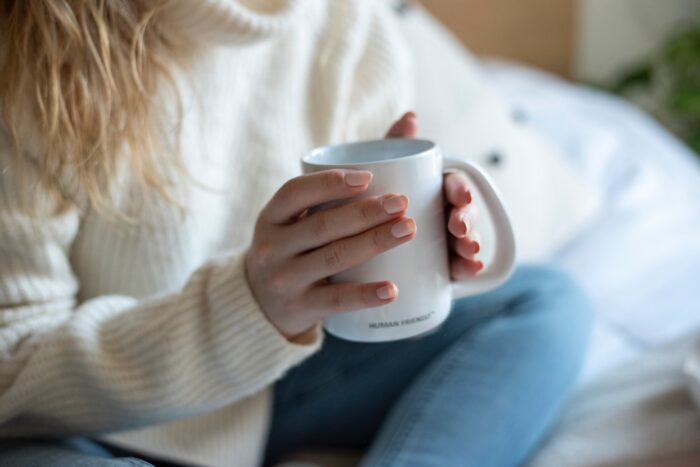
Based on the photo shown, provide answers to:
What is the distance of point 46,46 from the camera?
51cm

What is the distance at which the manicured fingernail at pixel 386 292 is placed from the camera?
435 millimetres

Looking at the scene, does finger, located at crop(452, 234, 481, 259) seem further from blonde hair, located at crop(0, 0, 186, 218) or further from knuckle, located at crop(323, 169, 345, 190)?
blonde hair, located at crop(0, 0, 186, 218)

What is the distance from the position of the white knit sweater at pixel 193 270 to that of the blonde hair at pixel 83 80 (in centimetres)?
3

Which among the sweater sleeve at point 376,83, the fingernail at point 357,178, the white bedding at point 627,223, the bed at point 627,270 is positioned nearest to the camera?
the fingernail at point 357,178

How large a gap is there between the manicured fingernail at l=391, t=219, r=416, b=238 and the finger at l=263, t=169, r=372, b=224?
3cm

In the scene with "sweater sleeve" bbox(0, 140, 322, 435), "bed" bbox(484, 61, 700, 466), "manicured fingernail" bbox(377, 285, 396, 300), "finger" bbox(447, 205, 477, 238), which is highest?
"finger" bbox(447, 205, 477, 238)

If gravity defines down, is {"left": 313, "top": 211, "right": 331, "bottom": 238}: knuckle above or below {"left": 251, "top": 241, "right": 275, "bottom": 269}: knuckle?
above

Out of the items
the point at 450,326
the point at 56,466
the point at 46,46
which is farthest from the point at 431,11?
the point at 56,466

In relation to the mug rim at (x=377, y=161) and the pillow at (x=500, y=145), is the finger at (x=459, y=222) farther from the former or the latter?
the pillow at (x=500, y=145)

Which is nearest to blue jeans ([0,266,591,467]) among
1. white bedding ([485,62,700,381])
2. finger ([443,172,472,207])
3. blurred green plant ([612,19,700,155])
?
white bedding ([485,62,700,381])

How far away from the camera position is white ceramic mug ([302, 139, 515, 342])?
0.44 metres

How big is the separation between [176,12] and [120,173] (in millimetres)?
144

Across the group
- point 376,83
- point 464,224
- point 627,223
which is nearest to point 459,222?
point 464,224

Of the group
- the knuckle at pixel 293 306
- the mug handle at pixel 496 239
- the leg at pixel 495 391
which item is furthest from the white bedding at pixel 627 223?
the knuckle at pixel 293 306
